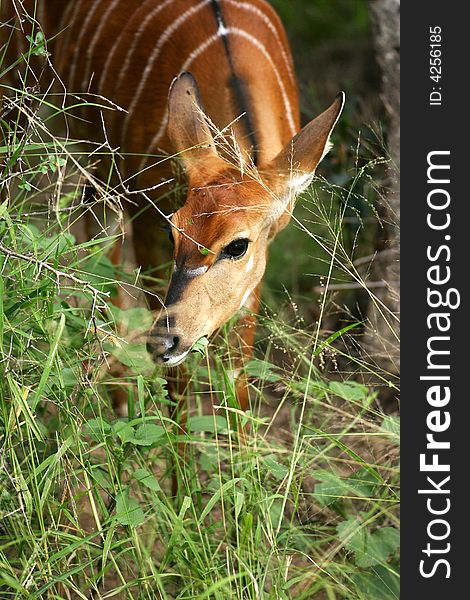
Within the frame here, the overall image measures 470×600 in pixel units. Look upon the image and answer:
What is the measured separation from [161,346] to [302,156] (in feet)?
2.25

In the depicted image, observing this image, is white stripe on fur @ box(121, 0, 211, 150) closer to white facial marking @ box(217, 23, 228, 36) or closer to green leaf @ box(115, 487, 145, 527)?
white facial marking @ box(217, 23, 228, 36)

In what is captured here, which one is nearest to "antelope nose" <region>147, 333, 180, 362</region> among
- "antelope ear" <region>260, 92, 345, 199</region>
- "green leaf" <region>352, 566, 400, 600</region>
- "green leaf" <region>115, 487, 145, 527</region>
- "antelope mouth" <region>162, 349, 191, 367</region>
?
"antelope mouth" <region>162, 349, 191, 367</region>

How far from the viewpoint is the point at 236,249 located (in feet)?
8.94

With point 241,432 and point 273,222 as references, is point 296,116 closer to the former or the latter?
point 273,222

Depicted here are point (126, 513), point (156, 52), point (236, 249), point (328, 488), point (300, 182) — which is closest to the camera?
point (126, 513)

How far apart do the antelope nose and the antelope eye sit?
294 mm

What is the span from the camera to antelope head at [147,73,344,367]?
2607 millimetres

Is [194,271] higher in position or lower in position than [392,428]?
higher

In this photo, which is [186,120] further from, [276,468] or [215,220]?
[276,468]

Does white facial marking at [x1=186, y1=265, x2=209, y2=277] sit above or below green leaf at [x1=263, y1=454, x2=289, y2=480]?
above

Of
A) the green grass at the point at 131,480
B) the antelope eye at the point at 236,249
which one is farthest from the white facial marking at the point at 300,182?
the green grass at the point at 131,480

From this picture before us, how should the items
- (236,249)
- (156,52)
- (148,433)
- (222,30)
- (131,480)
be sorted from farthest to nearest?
(156,52), (222,30), (236,249), (131,480), (148,433)

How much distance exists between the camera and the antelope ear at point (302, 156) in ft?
9.05

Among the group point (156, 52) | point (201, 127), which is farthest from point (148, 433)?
point (156, 52)
